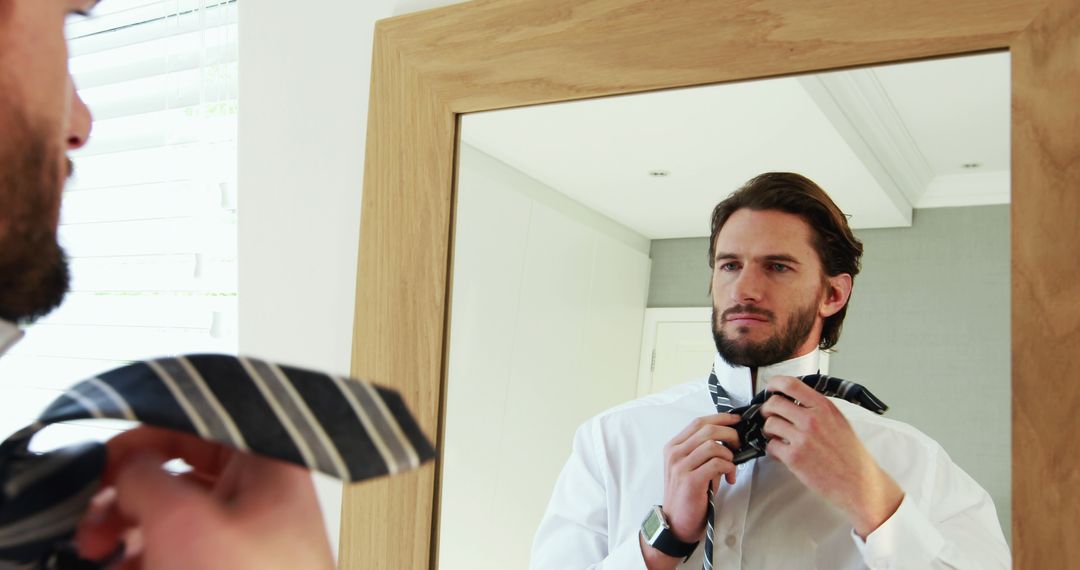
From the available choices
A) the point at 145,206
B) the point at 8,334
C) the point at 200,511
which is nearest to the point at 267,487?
the point at 200,511

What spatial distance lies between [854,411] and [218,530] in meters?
0.58

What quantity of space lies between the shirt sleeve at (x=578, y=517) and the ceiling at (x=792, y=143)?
0.19 meters

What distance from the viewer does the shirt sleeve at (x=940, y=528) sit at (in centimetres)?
65

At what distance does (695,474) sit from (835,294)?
0.18m

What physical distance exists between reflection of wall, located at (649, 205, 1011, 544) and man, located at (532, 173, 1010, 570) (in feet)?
0.04

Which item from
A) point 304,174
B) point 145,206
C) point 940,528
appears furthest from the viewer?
point 145,206

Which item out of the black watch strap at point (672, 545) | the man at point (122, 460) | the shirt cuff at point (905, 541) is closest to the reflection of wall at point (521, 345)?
the black watch strap at point (672, 545)

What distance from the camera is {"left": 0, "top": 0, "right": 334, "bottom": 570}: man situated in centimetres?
19

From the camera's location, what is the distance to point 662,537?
2.42 ft

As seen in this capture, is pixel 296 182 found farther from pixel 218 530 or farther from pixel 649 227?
pixel 218 530

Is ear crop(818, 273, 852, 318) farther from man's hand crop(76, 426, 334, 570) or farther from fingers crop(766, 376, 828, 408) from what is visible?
man's hand crop(76, 426, 334, 570)

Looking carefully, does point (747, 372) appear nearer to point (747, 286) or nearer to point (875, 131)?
point (747, 286)

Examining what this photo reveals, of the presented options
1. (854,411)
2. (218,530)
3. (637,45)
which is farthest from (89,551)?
(637,45)

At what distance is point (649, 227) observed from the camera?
30.5 inches
